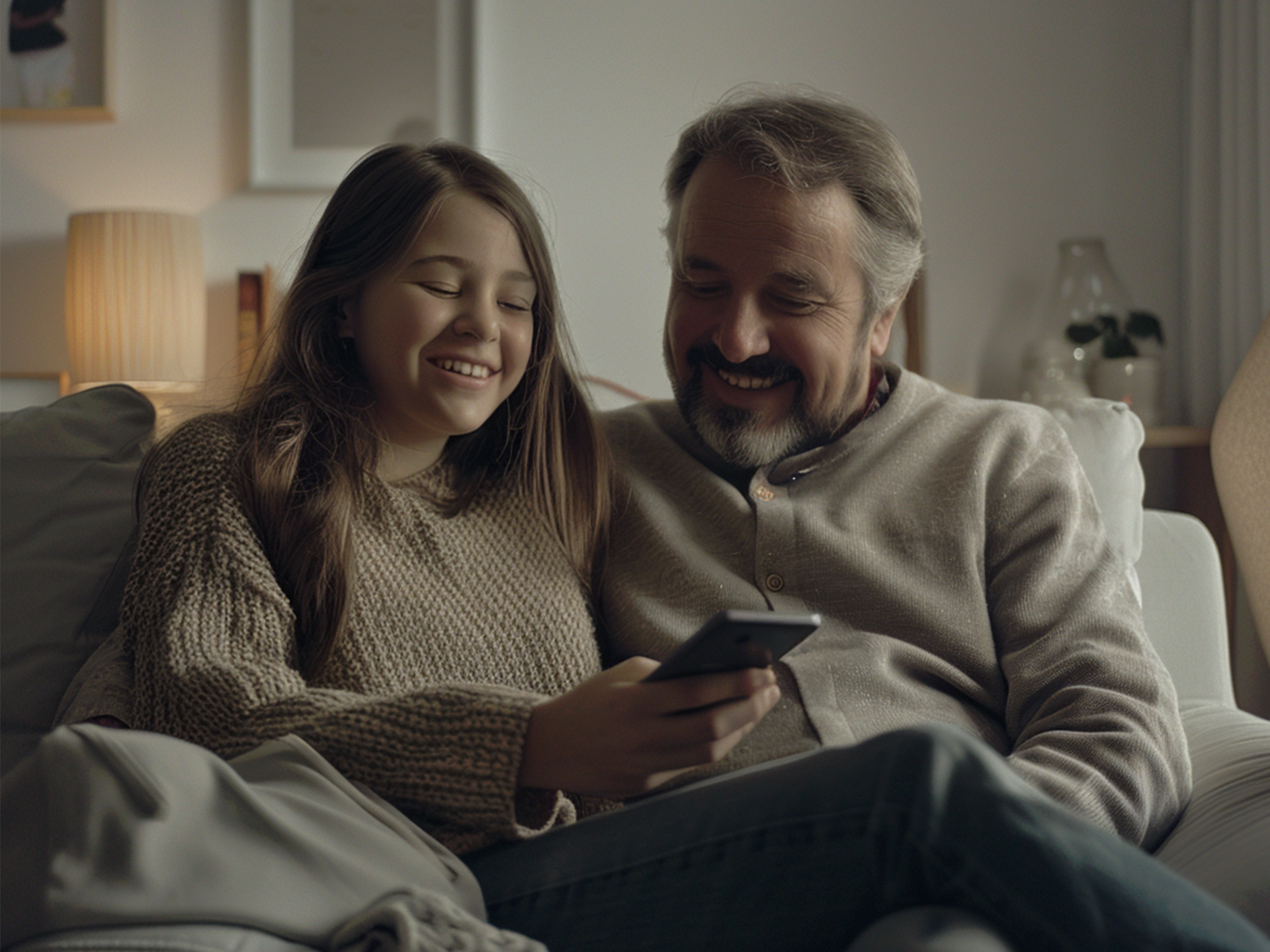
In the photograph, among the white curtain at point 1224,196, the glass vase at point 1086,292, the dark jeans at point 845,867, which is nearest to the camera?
the dark jeans at point 845,867

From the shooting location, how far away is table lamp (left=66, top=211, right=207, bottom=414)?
2.52m

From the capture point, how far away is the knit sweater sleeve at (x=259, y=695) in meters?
0.91

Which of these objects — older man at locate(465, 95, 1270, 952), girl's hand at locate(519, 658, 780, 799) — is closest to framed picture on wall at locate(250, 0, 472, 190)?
older man at locate(465, 95, 1270, 952)

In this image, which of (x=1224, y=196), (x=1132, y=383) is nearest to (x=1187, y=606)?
(x=1132, y=383)

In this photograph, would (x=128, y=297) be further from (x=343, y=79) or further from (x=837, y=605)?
(x=837, y=605)

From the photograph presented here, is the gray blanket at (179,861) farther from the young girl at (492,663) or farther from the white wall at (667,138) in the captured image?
the white wall at (667,138)

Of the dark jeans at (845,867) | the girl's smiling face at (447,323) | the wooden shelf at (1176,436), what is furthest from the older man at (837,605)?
the wooden shelf at (1176,436)

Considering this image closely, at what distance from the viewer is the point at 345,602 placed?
1.09 meters

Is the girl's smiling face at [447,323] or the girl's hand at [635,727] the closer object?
the girl's hand at [635,727]

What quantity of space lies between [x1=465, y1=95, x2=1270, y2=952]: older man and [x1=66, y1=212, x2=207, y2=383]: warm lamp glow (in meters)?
1.49

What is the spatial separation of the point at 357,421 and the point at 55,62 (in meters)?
2.14

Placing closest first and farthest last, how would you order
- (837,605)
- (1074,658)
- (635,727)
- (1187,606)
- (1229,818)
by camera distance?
(635,727), (1229,818), (1074,658), (837,605), (1187,606)

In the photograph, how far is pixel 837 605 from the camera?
1275 millimetres

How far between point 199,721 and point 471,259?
54cm
